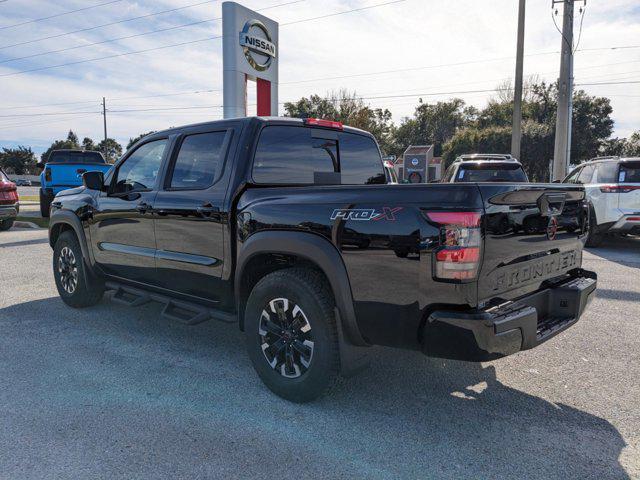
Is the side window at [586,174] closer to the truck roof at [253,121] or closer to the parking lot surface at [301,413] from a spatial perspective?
the parking lot surface at [301,413]

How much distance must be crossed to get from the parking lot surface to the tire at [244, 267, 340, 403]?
0.55ft

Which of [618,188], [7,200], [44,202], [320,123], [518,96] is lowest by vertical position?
[44,202]

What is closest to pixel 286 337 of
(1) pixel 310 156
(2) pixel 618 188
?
(1) pixel 310 156

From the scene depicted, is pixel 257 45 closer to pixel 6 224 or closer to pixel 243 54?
pixel 243 54

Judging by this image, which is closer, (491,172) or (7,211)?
(491,172)

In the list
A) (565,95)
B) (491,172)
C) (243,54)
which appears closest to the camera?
(491,172)

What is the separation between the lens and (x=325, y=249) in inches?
116

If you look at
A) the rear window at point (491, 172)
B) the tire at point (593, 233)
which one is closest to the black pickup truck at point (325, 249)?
the rear window at point (491, 172)

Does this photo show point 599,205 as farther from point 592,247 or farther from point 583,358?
point 583,358

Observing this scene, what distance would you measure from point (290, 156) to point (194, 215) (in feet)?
2.89

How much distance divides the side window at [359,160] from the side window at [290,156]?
128mm

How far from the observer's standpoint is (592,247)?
10172 mm

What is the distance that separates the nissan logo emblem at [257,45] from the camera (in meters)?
14.2

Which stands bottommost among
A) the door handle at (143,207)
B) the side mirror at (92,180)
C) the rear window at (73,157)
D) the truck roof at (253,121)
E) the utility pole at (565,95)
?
the door handle at (143,207)
